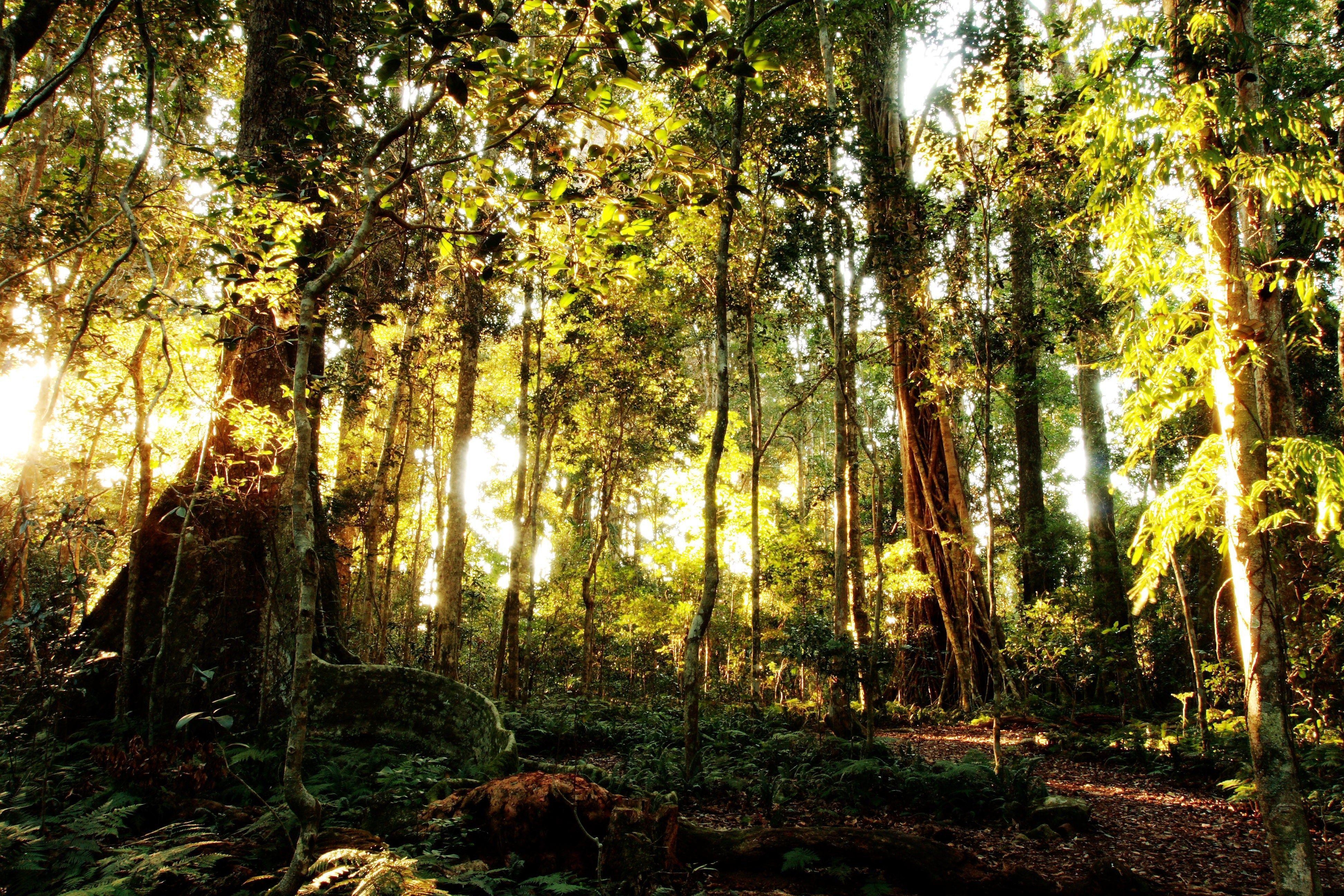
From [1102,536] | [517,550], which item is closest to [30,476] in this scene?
[517,550]

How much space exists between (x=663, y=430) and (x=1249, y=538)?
36.2 ft

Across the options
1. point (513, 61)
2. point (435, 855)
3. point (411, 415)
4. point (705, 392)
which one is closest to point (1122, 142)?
point (513, 61)

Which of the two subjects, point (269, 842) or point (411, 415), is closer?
point (269, 842)

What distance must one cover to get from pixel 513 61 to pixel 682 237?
30.6 feet

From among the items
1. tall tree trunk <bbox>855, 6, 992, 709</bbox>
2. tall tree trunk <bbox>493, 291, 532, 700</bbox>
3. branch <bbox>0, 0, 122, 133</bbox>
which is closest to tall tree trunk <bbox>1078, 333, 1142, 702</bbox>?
tall tree trunk <bbox>855, 6, 992, 709</bbox>

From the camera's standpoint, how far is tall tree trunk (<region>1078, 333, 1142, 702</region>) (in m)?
11.5

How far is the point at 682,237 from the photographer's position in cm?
1184

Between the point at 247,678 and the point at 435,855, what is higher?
the point at 247,678

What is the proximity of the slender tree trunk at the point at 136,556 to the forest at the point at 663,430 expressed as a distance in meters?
0.05

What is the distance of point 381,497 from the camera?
1231 cm

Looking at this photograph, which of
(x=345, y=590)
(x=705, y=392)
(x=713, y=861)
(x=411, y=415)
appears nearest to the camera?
(x=713, y=861)

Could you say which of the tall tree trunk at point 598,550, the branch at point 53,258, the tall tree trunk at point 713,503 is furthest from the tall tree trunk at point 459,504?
the branch at point 53,258

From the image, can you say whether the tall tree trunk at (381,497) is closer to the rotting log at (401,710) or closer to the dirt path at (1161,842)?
the rotting log at (401,710)

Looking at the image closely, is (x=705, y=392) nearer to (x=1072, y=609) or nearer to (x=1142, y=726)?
(x=1072, y=609)
